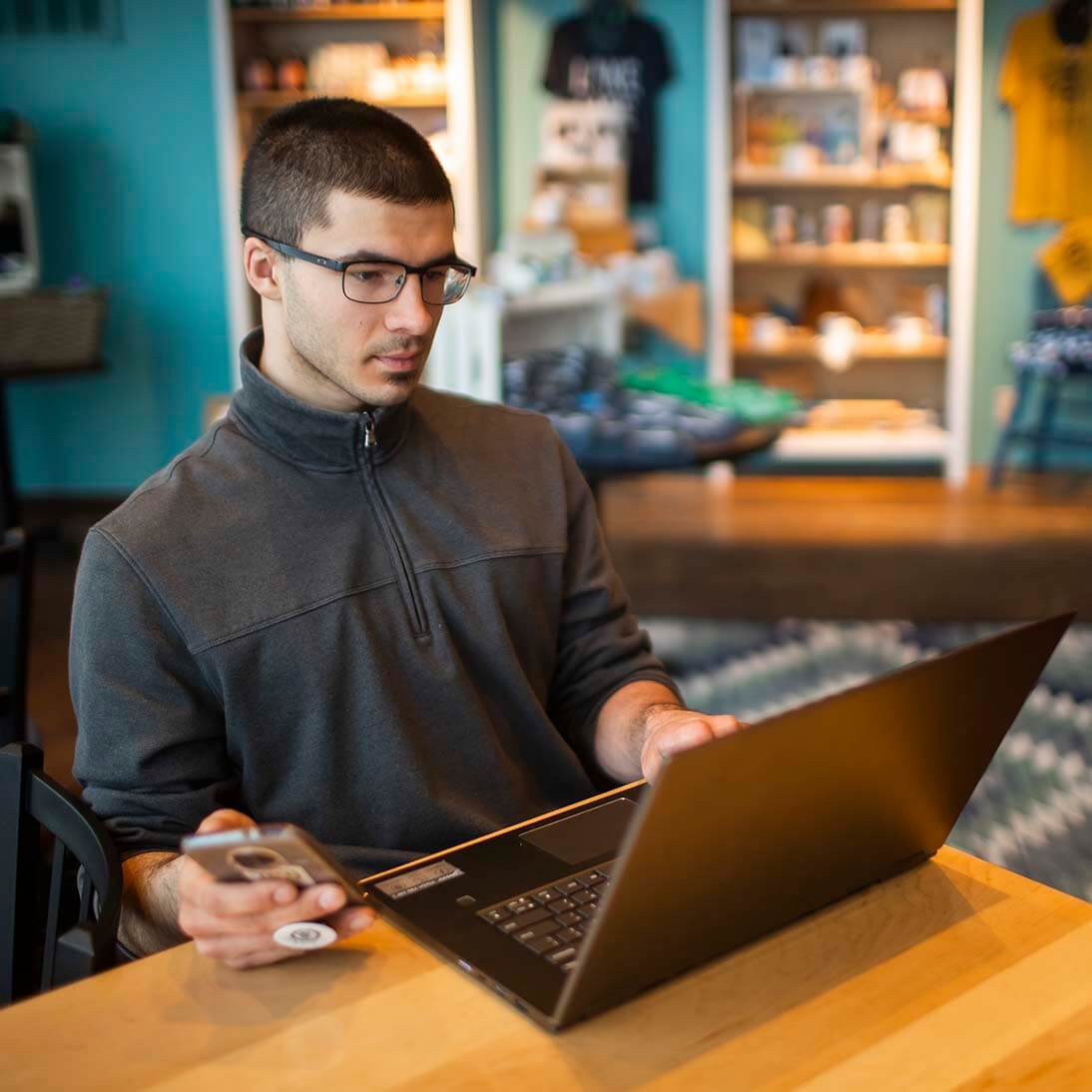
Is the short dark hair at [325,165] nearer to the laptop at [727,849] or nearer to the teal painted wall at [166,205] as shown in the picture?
the laptop at [727,849]

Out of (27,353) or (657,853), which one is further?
(27,353)

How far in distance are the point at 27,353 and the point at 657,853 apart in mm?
4645

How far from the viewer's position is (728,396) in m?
3.49

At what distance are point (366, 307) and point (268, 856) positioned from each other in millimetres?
621

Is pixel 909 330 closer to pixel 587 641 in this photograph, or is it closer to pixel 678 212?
pixel 678 212

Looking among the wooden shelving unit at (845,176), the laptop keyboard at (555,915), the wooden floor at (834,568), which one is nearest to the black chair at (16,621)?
the laptop keyboard at (555,915)

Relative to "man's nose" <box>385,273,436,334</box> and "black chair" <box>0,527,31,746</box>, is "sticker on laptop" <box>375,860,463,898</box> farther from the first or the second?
"black chair" <box>0,527,31,746</box>

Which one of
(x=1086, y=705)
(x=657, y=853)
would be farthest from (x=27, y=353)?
(x=657, y=853)

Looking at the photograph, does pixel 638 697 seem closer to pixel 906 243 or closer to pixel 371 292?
pixel 371 292

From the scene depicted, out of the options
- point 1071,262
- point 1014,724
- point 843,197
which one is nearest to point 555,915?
point 1014,724

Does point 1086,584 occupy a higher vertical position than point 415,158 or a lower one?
lower

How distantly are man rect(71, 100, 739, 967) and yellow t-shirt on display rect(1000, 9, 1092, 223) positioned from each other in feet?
15.2

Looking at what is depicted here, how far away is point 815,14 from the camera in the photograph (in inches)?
217

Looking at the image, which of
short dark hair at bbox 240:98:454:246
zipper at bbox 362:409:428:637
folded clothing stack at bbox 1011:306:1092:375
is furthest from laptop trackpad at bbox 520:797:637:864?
folded clothing stack at bbox 1011:306:1092:375
